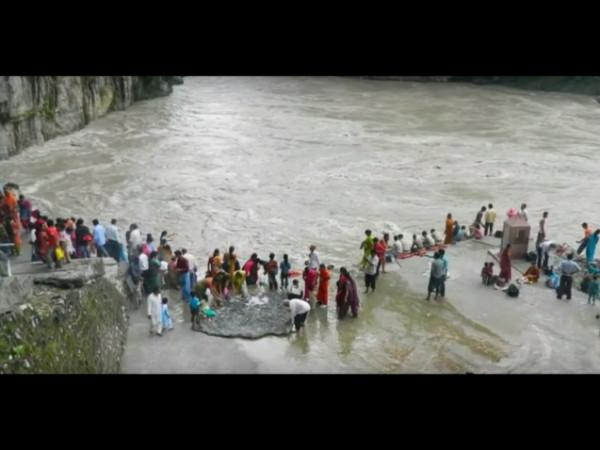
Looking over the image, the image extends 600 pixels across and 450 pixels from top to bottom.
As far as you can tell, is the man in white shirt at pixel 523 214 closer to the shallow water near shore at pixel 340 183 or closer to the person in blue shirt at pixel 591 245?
the person in blue shirt at pixel 591 245

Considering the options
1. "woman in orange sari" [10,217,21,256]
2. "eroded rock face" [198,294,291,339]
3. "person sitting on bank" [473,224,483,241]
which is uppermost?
"woman in orange sari" [10,217,21,256]

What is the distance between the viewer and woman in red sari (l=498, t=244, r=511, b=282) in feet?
44.8

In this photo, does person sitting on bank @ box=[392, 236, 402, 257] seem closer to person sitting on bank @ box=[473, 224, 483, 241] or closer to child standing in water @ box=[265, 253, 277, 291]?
person sitting on bank @ box=[473, 224, 483, 241]

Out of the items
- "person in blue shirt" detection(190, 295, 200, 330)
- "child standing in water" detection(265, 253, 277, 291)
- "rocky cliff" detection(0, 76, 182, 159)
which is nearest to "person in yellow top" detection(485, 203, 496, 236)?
"child standing in water" detection(265, 253, 277, 291)

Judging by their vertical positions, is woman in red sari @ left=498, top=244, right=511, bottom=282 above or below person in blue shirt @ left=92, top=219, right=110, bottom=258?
below

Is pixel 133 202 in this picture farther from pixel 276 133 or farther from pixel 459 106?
pixel 459 106

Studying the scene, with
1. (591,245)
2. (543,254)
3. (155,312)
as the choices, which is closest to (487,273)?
(543,254)

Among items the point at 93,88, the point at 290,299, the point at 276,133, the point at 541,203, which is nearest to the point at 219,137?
the point at 276,133

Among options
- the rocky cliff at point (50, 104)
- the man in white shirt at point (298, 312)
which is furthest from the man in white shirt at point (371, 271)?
the rocky cliff at point (50, 104)

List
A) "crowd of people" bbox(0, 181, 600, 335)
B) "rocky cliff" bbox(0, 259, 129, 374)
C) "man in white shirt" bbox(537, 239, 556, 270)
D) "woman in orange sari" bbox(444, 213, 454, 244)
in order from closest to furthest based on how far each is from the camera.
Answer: "rocky cliff" bbox(0, 259, 129, 374) → "crowd of people" bbox(0, 181, 600, 335) → "man in white shirt" bbox(537, 239, 556, 270) → "woman in orange sari" bbox(444, 213, 454, 244)

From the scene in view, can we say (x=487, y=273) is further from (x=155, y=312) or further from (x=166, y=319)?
(x=155, y=312)

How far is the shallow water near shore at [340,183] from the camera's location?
461 inches

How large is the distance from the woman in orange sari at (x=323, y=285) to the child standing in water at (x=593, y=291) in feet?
17.7

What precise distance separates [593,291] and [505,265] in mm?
1801
